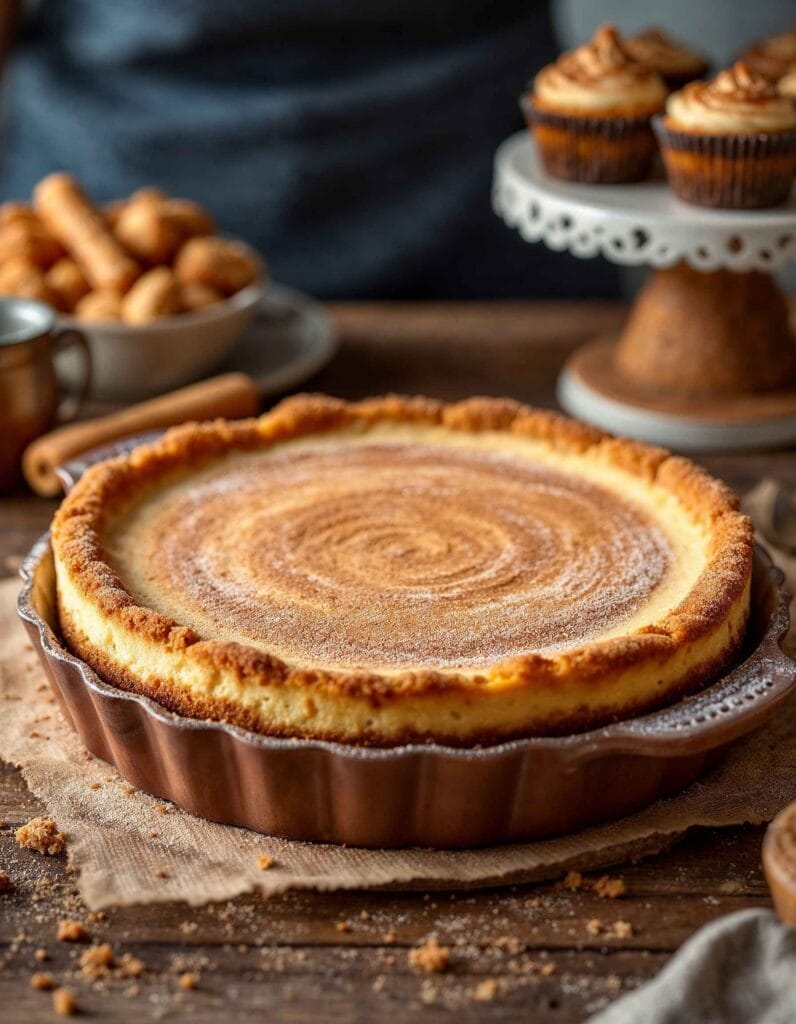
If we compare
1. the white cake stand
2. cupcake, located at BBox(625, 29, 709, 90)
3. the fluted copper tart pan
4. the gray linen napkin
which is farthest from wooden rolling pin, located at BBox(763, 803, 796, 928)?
cupcake, located at BBox(625, 29, 709, 90)

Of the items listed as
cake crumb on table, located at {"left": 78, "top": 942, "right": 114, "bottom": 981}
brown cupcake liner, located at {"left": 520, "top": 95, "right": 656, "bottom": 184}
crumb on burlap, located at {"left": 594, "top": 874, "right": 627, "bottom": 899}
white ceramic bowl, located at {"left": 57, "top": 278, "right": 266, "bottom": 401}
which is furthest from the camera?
white ceramic bowl, located at {"left": 57, "top": 278, "right": 266, "bottom": 401}

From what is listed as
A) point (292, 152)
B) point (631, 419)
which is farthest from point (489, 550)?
point (292, 152)

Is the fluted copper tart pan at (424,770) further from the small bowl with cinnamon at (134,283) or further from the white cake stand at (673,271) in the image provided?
the small bowl with cinnamon at (134,283)

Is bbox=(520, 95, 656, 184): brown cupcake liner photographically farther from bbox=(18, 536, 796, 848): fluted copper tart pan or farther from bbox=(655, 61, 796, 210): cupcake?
bbox=(18, 536, 796, 848): fluted copper tart pan

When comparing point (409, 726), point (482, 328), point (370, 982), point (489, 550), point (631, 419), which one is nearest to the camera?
point (370, 982)

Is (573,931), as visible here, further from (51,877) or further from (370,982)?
(51,877)

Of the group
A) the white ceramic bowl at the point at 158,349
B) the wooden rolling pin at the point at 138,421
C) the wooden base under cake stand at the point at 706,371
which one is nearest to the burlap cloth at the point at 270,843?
the wooden rolling pin at the point at 138,421
